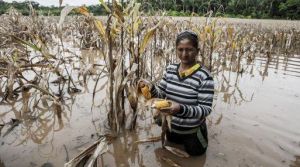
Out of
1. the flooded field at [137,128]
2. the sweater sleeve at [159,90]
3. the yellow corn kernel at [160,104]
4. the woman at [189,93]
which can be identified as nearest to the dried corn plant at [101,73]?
the flooded field at [137,128]

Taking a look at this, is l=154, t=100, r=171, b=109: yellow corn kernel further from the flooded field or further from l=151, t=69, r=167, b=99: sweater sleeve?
the flooded field

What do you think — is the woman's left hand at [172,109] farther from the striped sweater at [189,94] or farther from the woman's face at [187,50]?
the woman's face at [187,50]

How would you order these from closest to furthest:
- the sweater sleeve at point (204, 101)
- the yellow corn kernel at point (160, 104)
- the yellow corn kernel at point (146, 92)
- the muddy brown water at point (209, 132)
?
the yellow corn kernel at point (160, 104) → the sweater sleeve at point (204, 101) → the yellow corn kernel at point (146, 92) → the muddy brown water at point (209, 132)

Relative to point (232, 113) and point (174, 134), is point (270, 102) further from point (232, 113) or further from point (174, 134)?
point (174, 134)

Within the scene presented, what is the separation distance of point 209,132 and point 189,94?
809 millimetres

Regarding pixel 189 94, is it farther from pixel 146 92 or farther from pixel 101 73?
pixel 101 73

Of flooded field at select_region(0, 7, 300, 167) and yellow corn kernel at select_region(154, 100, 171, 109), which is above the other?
yellow corn kernel at select_region(154, 100, 171, 109)

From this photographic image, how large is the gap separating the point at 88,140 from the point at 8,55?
5.42ft

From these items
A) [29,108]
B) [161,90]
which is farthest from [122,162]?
[29,108]

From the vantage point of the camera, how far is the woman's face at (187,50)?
2.26m

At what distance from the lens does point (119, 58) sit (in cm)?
243

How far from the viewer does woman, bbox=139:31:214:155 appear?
225 centimetres

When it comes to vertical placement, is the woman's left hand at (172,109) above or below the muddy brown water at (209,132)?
above

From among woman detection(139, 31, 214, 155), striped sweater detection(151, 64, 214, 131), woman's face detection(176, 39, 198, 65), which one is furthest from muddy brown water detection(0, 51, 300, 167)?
woman's face detection(176, 39, 198, 65)
